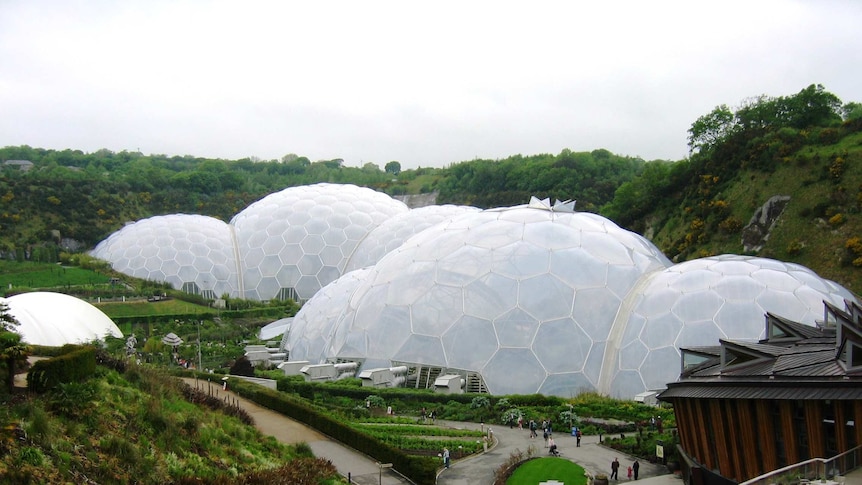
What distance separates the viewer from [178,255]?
6088cm

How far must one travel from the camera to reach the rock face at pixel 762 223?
1812 inches

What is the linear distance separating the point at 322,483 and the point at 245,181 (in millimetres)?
98591

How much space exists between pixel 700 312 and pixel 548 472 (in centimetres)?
1264

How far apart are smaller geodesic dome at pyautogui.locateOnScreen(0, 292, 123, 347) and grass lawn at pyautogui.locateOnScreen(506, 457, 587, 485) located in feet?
69.4

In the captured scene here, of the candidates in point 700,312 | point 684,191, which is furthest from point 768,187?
point 700,312

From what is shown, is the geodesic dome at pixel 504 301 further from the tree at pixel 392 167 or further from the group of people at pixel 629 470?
the tree at pixel 392 167

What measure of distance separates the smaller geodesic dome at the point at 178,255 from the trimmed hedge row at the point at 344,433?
111ft

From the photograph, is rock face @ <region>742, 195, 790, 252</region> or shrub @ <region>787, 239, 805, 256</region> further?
rock face @ <region>742, 195, 790, 252</region>

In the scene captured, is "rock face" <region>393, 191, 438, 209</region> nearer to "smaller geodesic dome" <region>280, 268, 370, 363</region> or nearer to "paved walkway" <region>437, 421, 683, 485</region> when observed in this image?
"smaller geodesic dome" <region>280, 268, 370, 363</region>

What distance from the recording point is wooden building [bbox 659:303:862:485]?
12.5 meters

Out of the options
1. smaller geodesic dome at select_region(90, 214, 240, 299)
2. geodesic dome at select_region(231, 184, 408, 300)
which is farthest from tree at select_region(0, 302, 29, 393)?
geodesic dome at select_region(231, 184, 408, 300)

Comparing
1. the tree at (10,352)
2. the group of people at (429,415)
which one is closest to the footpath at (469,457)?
the group of people at (429,415)

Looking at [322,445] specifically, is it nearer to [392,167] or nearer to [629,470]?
[629,470]

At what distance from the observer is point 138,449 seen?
14539mm
